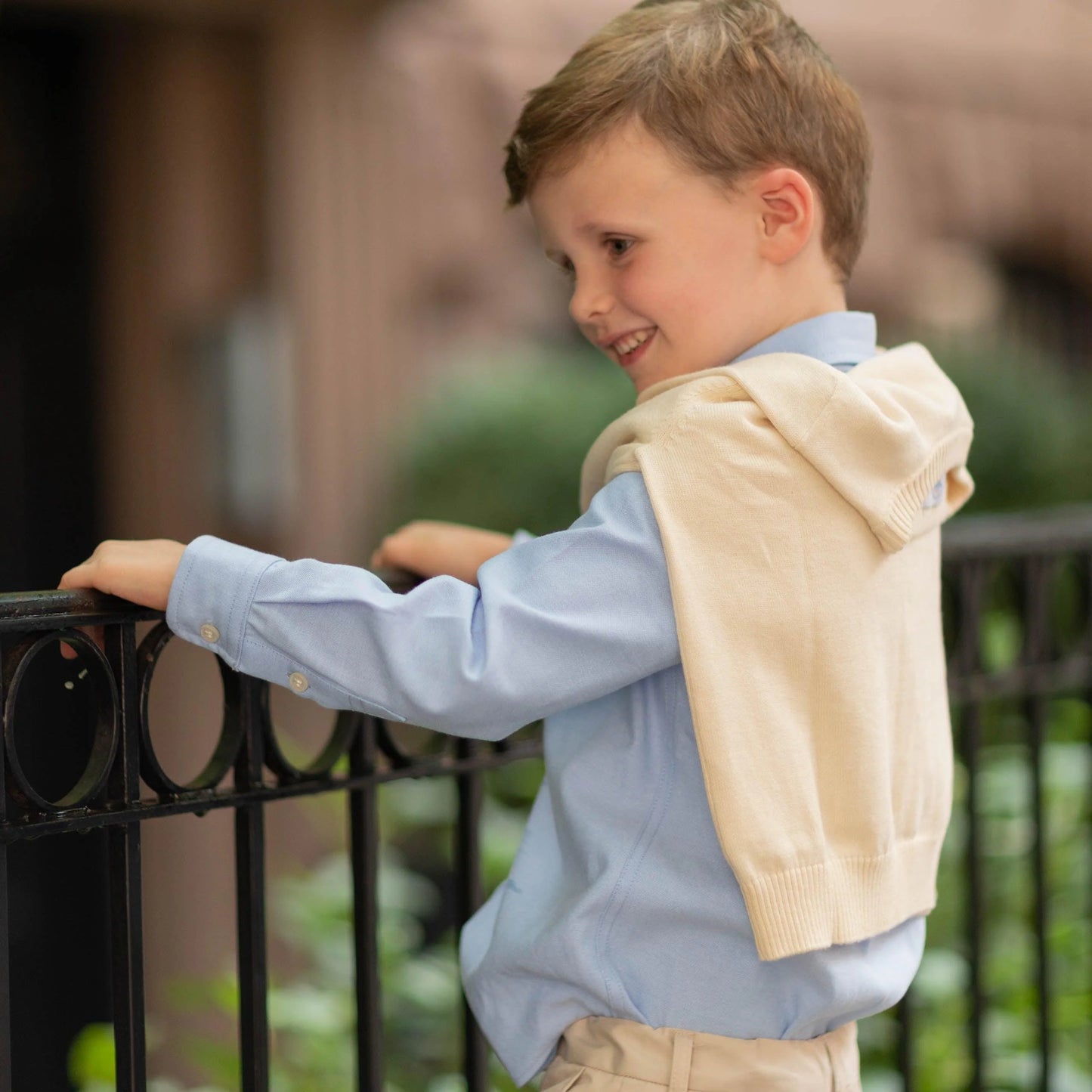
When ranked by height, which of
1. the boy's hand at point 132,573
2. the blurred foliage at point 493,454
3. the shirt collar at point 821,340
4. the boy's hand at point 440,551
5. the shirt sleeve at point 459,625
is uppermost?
the blurred foliage at point 493,454

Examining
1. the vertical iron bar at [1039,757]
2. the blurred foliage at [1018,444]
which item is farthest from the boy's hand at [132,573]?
the blurred foliage at [1018,444]

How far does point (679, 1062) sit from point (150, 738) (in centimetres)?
58

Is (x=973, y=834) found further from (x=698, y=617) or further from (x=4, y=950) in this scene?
(x=4, y=950)

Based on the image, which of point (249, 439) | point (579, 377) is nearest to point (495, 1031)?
point (249, 439)

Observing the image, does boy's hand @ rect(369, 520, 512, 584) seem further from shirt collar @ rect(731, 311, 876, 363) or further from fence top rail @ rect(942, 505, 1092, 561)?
fence top rail @ rect(942, 505, 1092, 561)

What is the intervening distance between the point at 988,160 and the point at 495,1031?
672 centimetres

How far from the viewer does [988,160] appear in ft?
23.5

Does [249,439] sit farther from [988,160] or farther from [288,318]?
[988,160]

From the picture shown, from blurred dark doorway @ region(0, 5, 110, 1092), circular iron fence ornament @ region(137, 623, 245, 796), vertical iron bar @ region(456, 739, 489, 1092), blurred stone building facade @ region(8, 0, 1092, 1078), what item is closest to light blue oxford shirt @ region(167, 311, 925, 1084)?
circular iron fence ornament @ region(137, 623, 245, 796)

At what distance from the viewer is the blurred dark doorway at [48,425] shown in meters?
4.42

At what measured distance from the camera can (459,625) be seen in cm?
119

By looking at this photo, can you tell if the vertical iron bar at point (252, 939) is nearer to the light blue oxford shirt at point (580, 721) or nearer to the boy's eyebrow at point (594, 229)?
the light blue oxford shirt at point (580, 721)

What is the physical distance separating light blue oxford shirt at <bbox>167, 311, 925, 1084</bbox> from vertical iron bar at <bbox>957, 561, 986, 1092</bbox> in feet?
2.96

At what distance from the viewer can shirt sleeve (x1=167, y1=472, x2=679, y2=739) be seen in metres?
1.19
